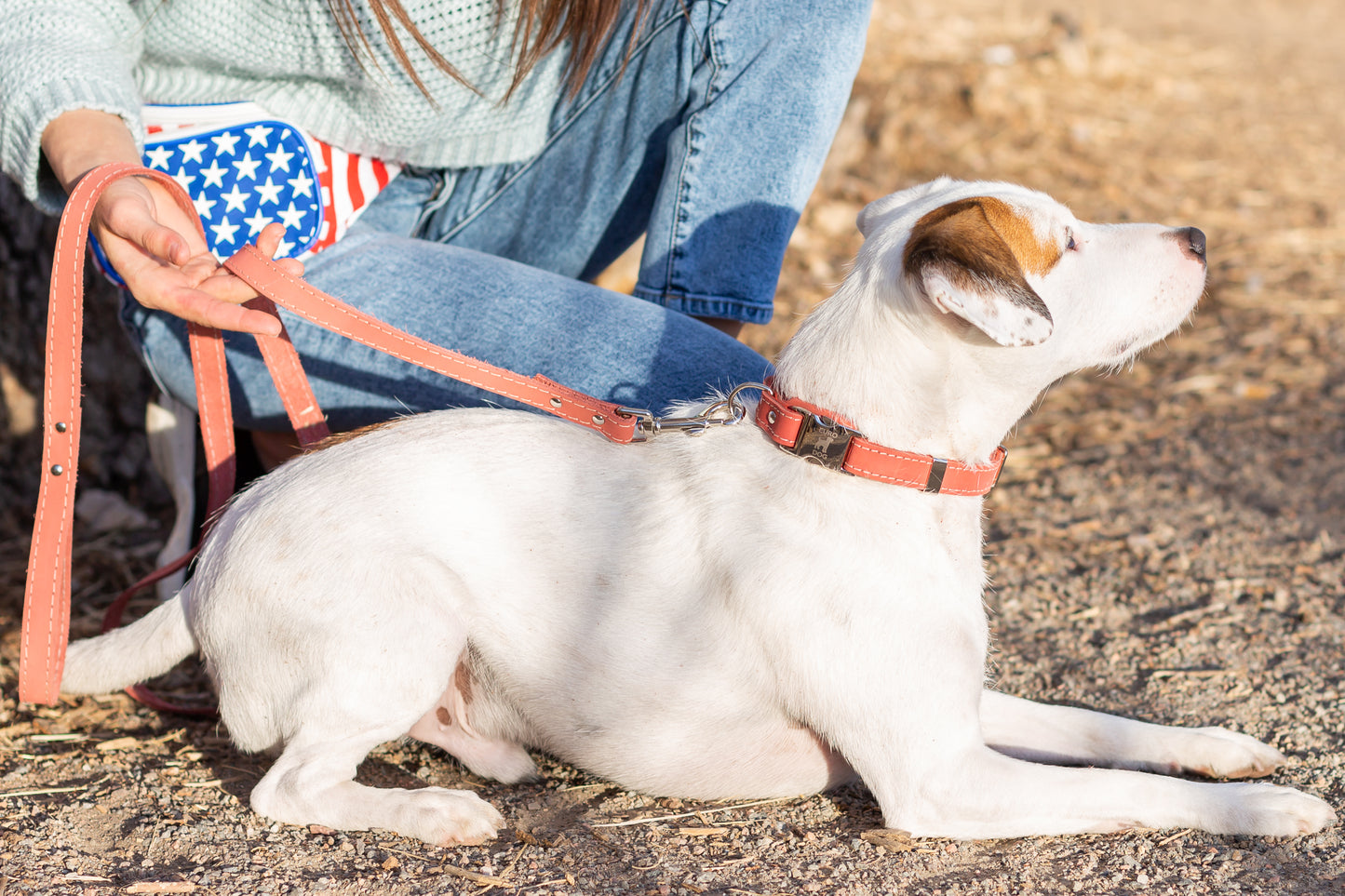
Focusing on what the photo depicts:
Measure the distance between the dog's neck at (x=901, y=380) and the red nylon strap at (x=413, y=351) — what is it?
43 cm

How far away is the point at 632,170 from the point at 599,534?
1.32 m

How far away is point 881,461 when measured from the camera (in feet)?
7.18

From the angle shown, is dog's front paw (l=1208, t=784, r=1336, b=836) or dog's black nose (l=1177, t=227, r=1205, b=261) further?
dog's black nose (l=1177, t=227, r=1205, b=261)

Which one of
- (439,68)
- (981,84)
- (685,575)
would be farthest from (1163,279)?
(981,84)

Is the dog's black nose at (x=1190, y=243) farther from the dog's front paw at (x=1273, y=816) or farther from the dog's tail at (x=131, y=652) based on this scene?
the dog's tail at (x=131, y=652)

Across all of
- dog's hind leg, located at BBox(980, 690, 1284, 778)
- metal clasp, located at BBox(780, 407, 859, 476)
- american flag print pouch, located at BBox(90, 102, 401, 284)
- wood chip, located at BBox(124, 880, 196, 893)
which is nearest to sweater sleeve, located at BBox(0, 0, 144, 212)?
american flag print pouch, located at BBox(90, 102, 401, 284)

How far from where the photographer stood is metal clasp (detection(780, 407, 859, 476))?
2195 millimetres

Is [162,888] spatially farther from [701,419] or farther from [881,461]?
[881,461]

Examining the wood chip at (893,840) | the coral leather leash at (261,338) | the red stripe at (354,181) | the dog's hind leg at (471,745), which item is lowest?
the dog's hind leg at (471,745)

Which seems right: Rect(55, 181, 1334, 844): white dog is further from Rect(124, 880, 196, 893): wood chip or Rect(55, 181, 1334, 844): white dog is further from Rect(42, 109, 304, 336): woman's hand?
Rect(42, 109, 304, 336): woman's hand

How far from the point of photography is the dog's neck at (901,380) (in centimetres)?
219

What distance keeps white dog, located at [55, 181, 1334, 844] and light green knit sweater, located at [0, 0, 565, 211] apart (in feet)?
3.28

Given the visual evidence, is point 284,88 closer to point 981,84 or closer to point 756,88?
point 756,88

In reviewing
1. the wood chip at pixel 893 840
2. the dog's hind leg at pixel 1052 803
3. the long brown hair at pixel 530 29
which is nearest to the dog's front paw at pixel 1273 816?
the dog's hind leg at pixel 1052 803
